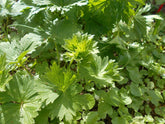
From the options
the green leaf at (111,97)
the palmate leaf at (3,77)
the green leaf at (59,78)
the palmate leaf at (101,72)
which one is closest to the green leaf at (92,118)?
the green leaf at (111,97)

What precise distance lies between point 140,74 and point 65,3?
1.08m

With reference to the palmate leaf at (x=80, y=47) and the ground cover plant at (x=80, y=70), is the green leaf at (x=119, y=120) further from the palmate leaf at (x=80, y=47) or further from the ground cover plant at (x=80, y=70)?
the palmate leaf at (x=80, y=47)

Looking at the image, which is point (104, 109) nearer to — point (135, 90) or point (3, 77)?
point (135, 90)

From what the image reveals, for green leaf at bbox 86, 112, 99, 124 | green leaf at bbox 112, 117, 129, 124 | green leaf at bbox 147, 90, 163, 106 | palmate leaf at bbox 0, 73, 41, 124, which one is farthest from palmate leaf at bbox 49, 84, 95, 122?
green leaf at bbox 147, 90, 163, 106

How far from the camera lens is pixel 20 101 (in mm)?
1102

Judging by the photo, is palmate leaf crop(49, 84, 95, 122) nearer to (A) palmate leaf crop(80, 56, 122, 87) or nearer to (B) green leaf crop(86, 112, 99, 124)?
(A) palmate leaf crop(80, 56, 122, 87)

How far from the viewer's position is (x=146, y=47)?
2008mm

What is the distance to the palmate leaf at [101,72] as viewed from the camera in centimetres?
126

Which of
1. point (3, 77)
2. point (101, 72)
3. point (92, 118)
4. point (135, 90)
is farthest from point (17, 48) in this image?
point (135, 90)

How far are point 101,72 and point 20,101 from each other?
2.15 ft

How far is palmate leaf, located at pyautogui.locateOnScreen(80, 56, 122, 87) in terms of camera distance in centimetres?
126

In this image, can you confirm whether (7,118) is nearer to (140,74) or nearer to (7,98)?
(7,98)

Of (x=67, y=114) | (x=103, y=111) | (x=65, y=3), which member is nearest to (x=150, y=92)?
(x=103, y=111)

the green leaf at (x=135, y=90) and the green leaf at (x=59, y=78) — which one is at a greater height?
the green leaf at (x=59, y=78)
